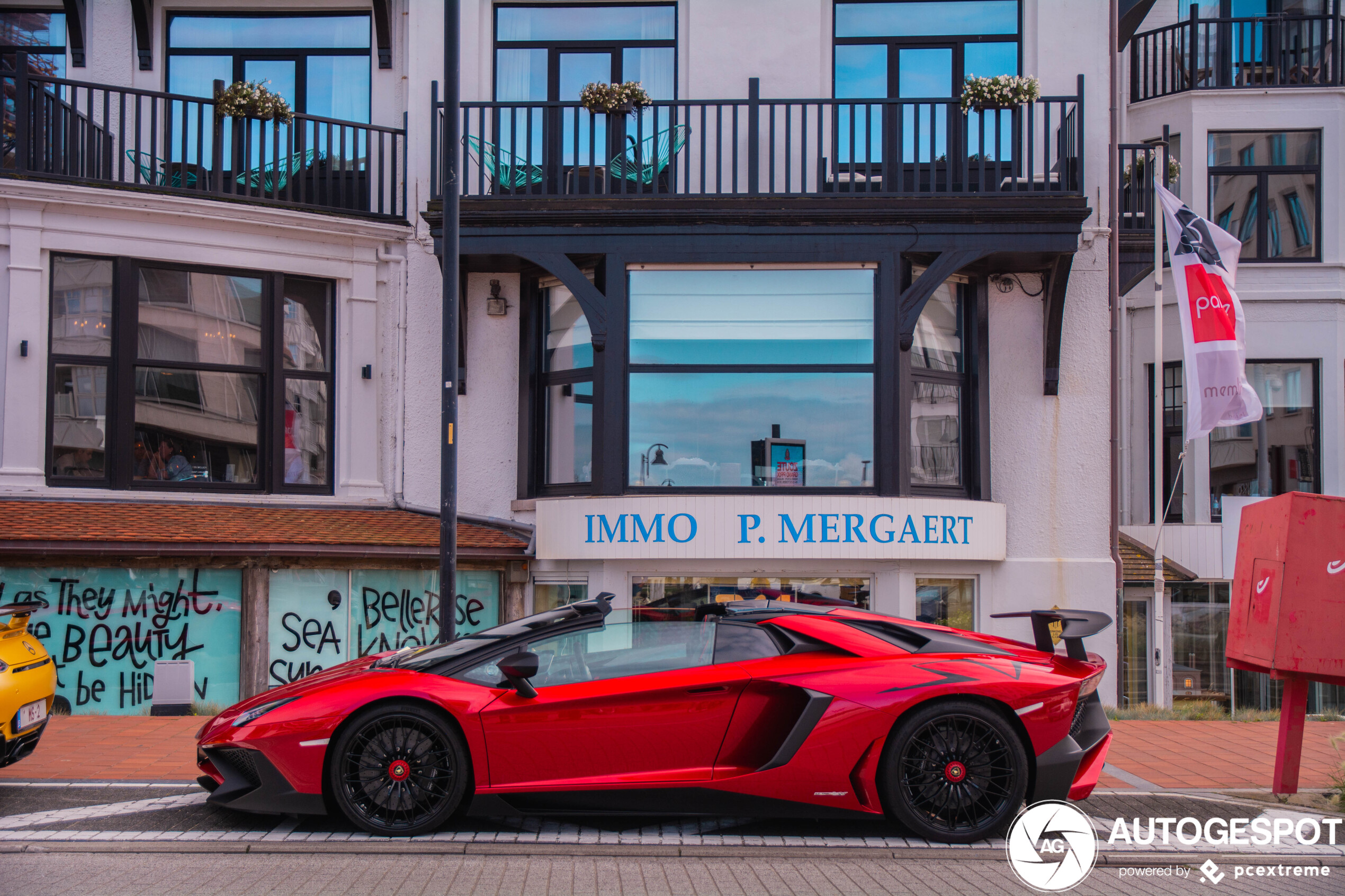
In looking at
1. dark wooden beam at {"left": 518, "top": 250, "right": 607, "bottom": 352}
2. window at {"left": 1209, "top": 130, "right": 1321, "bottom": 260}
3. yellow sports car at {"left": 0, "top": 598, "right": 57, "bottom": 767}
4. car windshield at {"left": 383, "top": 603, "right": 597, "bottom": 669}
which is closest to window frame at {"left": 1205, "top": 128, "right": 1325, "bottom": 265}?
window at {"left": 1209, "top": 130, "right": 1321, "bottom": 260}

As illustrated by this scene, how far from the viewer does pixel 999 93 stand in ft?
37.9

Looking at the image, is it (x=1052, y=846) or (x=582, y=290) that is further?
(x=582, y=290)

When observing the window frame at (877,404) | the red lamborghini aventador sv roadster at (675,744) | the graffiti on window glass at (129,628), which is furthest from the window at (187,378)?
the red lamborghini aventador sv roadster at (675,744)

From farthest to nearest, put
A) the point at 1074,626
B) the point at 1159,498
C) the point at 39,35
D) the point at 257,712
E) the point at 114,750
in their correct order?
1. the point at 39,35
2. the point at 1159,498
3. the point at 114,750
4. the point at 1074,626
5. the point at 257,712

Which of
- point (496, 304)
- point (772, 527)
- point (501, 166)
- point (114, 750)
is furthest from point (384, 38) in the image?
point (114, 750)

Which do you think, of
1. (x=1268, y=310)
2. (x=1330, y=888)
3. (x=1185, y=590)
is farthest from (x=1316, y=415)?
(x=1330, y=888)

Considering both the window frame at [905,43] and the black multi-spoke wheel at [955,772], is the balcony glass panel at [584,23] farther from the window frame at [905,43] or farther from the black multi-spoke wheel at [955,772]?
the black multi-spoke wheel at [955,772]

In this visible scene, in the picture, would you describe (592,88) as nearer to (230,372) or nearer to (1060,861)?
(230,372)

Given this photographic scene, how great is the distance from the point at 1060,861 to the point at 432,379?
9.06m

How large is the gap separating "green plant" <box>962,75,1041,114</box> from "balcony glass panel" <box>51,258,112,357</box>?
9.17 m

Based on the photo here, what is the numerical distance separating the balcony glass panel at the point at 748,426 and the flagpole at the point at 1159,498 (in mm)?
3854

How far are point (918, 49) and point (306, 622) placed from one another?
9.26 m

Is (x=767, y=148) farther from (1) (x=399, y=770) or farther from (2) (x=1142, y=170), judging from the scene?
(1) (x=399, y=770)

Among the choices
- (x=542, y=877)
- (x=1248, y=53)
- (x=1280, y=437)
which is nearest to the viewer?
(x=542, y=877)
